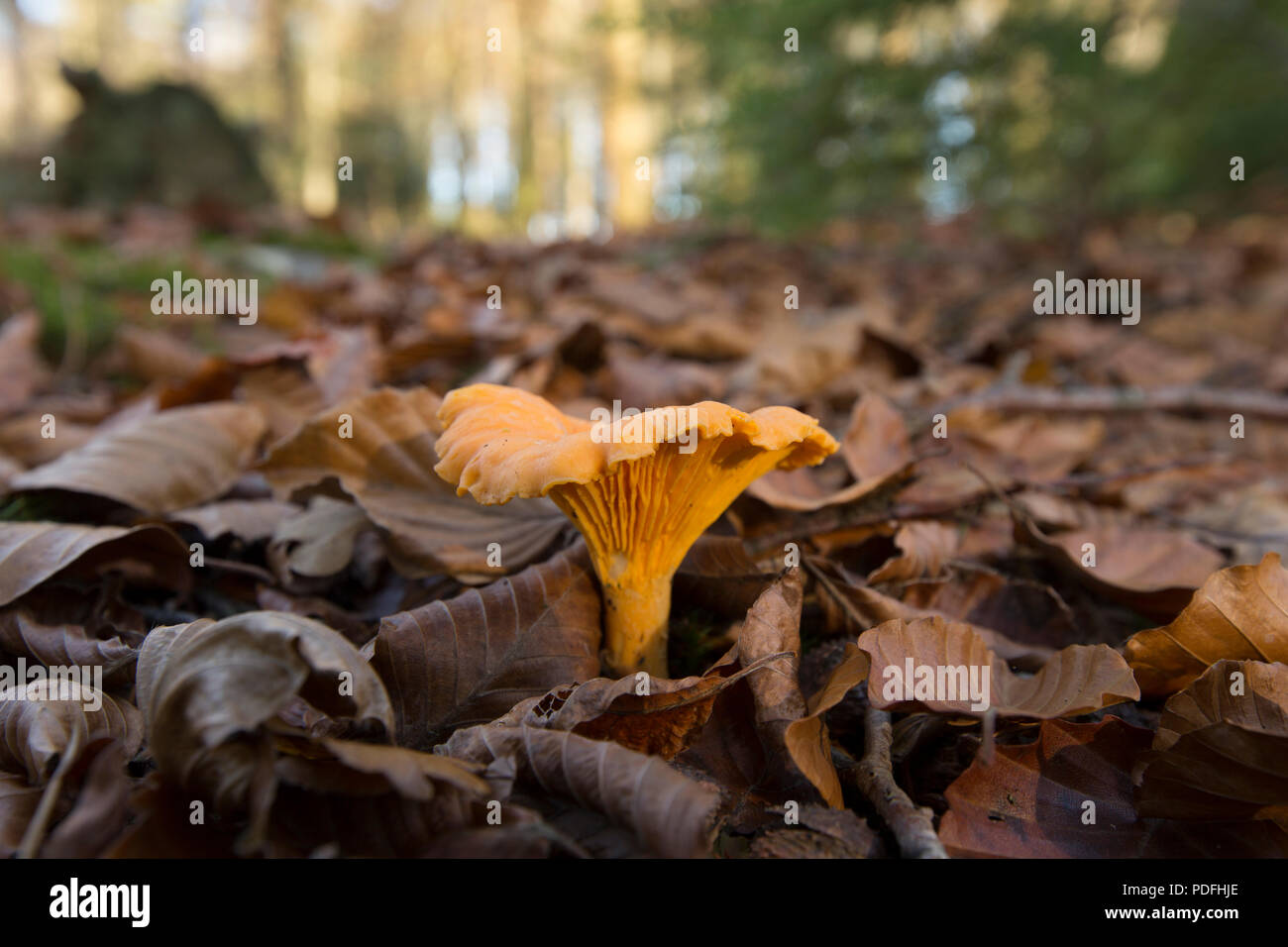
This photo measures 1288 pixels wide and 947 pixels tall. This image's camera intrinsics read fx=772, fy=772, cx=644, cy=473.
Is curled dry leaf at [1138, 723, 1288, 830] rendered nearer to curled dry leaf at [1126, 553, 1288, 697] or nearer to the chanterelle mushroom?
curled dry leaf at [1126, 553, 1288, 697]

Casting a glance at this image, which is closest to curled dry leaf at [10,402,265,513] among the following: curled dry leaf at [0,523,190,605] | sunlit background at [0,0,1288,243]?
curled dry leaf at [0,523,190,605]

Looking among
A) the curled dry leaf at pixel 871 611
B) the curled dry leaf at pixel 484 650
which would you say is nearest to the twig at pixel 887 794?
the curled dry leaf at pixel 871 611

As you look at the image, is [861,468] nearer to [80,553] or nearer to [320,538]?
[320,538]

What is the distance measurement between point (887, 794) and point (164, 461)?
1731mm

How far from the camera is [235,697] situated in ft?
3.19

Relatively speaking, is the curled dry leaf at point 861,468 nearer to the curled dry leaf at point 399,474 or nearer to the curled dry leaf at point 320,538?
the curled dry leaf at point 399,474

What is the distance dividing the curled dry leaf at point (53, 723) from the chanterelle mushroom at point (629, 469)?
2.08ft

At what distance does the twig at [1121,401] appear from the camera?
2461 millimetres

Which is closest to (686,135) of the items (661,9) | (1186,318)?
(661,9)

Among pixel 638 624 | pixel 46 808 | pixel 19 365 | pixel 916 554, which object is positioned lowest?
pixel 46 808

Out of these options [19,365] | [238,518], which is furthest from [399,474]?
[19,365]

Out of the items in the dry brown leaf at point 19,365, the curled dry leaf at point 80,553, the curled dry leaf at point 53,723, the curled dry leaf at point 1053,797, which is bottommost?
the curled dry leaf at point 1053,797

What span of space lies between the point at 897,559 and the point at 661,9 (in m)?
4.74

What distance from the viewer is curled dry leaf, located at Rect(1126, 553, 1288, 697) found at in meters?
1.26
